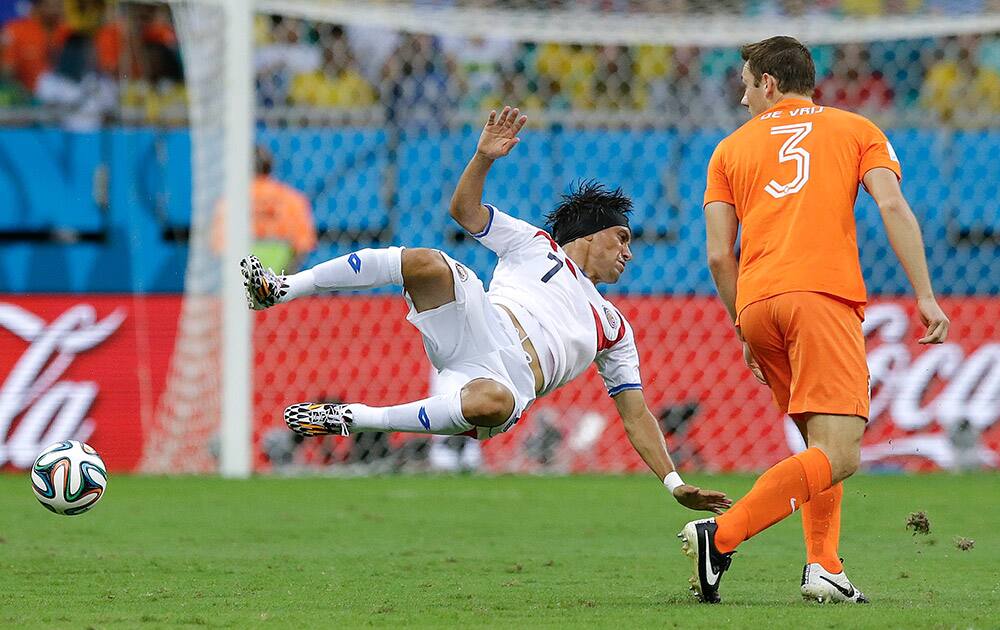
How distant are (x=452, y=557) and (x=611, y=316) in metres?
1.38

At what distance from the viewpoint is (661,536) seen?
8.09m

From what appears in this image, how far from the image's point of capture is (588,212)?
7000 millimetres

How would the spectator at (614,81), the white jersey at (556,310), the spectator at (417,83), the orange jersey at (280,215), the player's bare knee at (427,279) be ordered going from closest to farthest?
the player's bare knee at (427,279) < the white jersey at (556,310) < the orange jersey at (280,215) < the spectator at (417,83) < the spectator at (614,81)

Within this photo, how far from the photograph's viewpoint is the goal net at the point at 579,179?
11.8 metres

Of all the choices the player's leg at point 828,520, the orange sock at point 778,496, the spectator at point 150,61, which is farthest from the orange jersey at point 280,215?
the orange sock at point 778,496

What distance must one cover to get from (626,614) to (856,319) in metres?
1.35

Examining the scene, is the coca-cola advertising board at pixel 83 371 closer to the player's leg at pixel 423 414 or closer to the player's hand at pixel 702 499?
the player's leg at pixel 423 414

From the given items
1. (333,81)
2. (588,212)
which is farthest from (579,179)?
(588,212)

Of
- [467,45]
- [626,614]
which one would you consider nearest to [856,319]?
[626,614]

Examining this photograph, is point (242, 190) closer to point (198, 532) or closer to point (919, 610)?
point (198, 532)

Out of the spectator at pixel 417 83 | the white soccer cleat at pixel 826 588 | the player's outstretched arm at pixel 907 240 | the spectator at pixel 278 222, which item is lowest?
the spectator at pixel 278 222

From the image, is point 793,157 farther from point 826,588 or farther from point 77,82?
point 77,82

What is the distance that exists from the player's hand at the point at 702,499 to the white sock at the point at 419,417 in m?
0.91

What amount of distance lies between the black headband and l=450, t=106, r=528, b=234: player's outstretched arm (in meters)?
0.69
